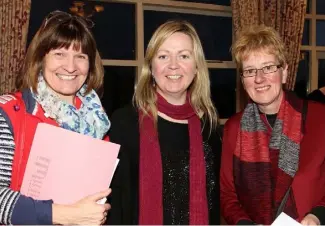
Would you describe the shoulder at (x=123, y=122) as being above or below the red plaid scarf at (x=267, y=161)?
above

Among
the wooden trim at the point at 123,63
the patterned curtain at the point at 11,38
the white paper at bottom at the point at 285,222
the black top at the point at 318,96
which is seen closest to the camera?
the white paper at bottom at the point at 285,222

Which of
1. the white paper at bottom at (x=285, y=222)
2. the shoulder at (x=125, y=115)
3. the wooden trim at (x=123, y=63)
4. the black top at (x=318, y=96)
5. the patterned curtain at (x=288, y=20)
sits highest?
the patterned curtain at (x=288, y=20)

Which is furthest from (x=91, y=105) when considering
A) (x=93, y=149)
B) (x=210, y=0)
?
(x=210, y=0)

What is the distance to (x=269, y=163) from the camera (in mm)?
2146

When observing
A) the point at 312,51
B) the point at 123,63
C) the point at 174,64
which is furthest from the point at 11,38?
the point at 312,51

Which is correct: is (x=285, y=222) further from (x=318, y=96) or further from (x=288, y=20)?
(x=288, y=20)

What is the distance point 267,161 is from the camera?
2148mm

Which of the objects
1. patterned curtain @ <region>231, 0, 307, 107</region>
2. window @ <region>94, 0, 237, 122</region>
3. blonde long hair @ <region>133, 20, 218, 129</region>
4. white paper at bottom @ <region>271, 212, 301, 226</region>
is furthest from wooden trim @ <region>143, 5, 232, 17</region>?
white paper at bottom @ <region>271, 212, 301, 226</region>

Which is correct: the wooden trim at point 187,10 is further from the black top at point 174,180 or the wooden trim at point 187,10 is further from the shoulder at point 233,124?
the black top at point 174,180

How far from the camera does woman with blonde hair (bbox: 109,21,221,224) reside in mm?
2158

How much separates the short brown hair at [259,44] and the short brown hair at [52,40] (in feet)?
2.71

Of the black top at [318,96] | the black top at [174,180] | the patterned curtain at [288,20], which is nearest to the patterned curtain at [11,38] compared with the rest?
the black top at [174,180]

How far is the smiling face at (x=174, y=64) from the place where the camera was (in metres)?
2.23

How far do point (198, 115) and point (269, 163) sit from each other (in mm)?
499
